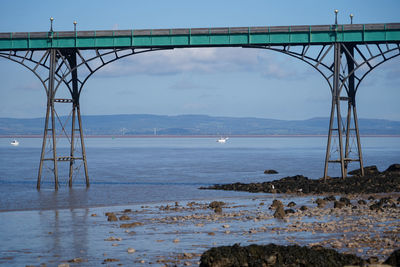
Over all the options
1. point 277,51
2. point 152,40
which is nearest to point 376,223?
point 277,51

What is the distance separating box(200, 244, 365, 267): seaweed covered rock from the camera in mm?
16694

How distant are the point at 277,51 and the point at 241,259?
91.7 feet

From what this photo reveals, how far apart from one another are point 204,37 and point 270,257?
29103mm

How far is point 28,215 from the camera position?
108 feet

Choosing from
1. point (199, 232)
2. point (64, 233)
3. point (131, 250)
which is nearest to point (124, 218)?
point (64, 233)

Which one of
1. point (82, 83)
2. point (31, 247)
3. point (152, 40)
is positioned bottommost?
point (31, 247)

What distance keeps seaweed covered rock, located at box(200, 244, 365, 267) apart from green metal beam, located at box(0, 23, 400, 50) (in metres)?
27.7

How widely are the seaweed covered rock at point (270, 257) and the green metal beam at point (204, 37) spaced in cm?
2770

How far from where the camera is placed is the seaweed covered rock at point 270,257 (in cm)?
1669

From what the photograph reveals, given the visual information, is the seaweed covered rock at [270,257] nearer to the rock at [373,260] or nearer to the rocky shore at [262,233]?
the rocky shore at [262,233]

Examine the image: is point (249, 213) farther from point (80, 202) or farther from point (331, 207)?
point (80, 202)

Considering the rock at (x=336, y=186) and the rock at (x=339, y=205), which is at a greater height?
the rock at (x=336, y=186)

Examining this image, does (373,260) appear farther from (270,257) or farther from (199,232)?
(199,232)

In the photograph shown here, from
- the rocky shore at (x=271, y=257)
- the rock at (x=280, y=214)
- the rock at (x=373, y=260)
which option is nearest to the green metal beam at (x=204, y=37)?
the rock at (x=280, y=214)
